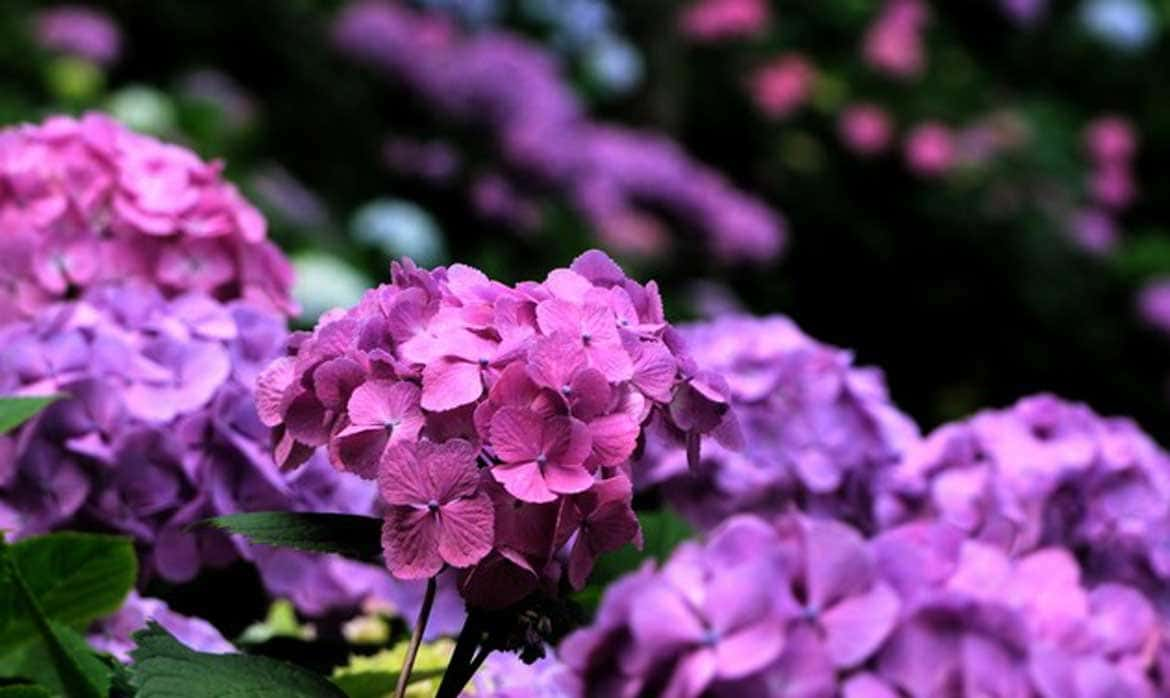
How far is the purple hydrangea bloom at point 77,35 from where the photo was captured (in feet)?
19.5

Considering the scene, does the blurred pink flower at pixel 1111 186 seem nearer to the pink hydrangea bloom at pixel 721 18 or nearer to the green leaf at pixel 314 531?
the pink hydrangea bloom at pixel 721 18

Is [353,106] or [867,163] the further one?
[867,163]

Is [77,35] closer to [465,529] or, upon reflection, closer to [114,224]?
[114,224]

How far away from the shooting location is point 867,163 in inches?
317

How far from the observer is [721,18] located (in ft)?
26.3

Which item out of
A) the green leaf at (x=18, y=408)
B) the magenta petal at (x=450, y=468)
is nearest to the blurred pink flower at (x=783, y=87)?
the green leaf at (x=18, y=408)

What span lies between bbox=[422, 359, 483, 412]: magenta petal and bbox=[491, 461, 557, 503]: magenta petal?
49 mm

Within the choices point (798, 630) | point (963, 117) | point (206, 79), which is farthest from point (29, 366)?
point (963, 117)

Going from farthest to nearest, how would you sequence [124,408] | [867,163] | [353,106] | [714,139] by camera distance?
[714,139], [867,163], [353,106], [124,408]

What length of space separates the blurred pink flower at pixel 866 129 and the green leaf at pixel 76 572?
6675 mm

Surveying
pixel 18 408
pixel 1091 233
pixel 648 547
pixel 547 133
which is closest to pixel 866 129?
pixel 1091 233

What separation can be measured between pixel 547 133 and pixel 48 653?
17.9ft

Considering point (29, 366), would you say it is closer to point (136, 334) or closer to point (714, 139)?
point (136, 334)

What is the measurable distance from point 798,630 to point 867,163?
282 inches
